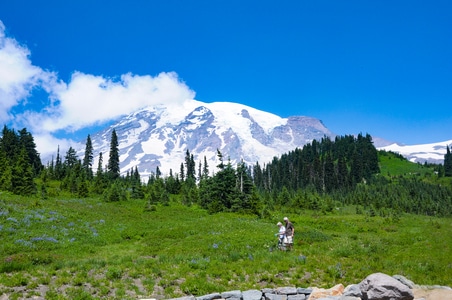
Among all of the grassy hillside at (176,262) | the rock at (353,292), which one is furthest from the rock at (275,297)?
the rock at (353,292)

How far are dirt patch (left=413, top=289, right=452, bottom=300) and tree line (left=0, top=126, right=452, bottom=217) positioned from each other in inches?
1429

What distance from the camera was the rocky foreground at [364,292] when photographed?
11602 millimetres

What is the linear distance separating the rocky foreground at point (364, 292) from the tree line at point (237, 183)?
3512cm

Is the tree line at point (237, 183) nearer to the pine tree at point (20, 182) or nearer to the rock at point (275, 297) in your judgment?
the pine tree at point (20, 182)

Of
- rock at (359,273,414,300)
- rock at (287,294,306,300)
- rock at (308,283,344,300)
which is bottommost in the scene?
rock at (287,294,306,300)

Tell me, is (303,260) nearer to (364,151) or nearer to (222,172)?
(222,172)

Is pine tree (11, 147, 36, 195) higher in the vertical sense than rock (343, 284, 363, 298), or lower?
higher

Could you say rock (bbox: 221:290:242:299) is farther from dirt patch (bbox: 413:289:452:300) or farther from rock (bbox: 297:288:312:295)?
dirt patch (bbox: 413:289:452:300)

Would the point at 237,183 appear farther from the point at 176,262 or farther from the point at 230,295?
the point at 230,295

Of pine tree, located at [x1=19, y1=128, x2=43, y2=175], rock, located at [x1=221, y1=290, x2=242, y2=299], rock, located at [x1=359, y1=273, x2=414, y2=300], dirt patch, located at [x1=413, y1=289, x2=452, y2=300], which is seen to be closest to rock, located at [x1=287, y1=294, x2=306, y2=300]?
rock, located at [x1=221, y1=290, x2=242, y2=299]

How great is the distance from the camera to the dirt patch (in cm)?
1182

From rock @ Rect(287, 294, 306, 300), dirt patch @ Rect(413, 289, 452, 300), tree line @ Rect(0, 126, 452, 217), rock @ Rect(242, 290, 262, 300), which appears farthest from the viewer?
tree line @ Rect(0, 126, 452, 217)

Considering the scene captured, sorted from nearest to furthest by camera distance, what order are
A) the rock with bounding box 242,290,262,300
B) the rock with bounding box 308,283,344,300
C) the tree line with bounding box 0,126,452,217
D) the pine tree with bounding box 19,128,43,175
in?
the rock with bounding box 308,283,344,300 → the rock with bounding box 242,290,262,300 → the tree line with bounding box 0,126,452,217 → the pine tree with bounding box 19,128,43,175

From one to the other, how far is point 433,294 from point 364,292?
2528 mm
